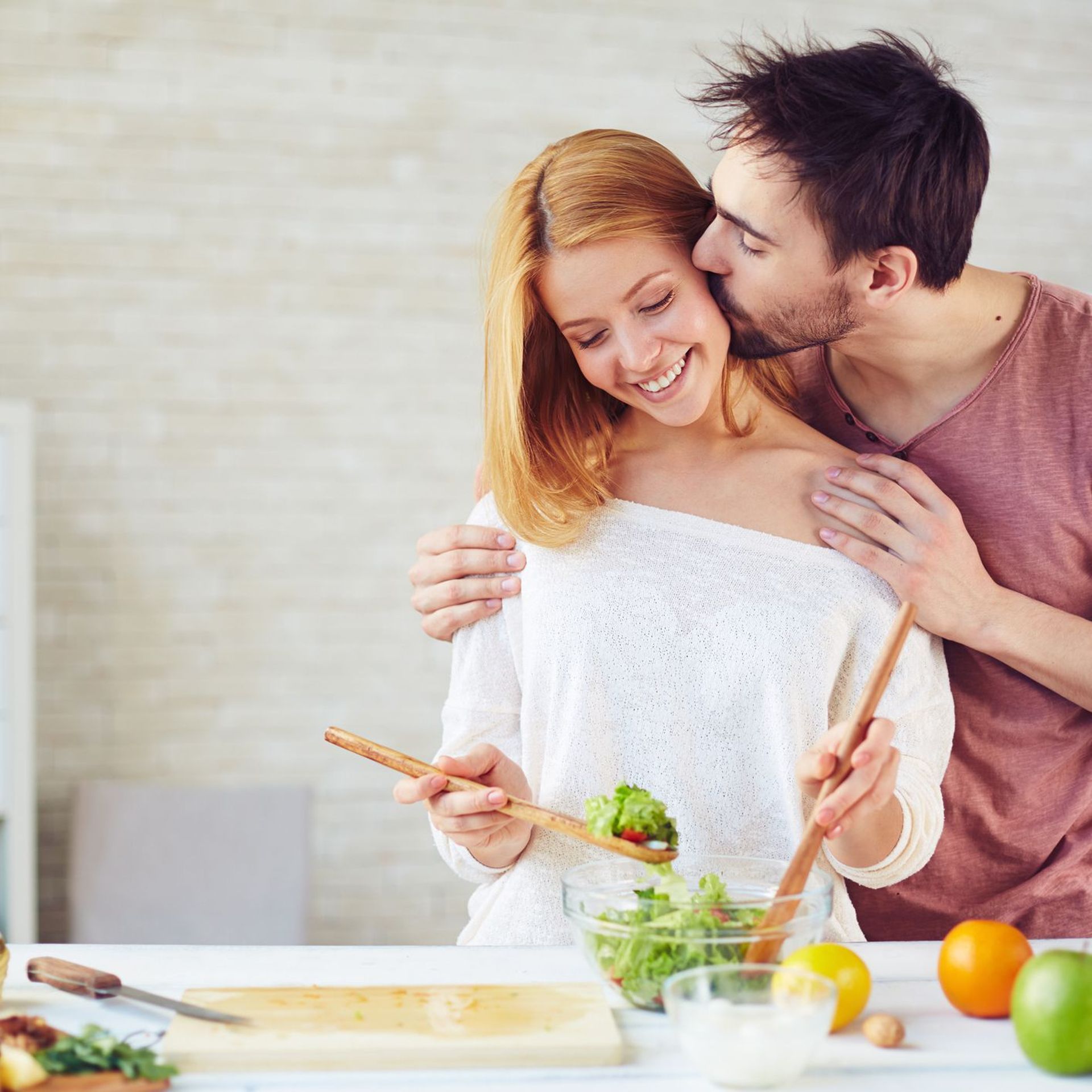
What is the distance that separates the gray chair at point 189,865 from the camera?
295cm

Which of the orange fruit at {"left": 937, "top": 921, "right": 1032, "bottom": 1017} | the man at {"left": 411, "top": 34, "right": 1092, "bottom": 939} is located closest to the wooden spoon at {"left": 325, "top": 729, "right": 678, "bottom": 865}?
the orange fruit at {"left": 937, "top": 921, "right": 1032, "bottom": 1017}

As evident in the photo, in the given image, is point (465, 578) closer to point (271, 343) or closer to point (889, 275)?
point (889, 275)

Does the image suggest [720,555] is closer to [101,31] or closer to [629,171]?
[629,171]

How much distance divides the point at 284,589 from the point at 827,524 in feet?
6.38

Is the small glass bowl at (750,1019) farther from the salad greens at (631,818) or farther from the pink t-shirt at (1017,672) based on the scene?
the pink t-shirt at (1017,672)

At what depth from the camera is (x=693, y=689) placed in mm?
1481

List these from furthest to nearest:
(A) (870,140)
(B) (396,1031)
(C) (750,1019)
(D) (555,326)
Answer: (D) (555,326), (A) (870,140), (B) (396,1031), (C) (750,1019)

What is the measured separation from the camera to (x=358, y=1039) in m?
1.00

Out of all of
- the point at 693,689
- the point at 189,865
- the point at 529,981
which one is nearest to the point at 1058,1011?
the point at 529,981

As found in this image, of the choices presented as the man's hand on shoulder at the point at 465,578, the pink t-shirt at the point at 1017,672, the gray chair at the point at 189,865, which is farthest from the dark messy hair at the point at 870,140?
the gray chair at the point at 189,865

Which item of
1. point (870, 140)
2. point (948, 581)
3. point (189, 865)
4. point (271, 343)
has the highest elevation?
point (870, 140)

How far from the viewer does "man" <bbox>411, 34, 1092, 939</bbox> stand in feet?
4.74

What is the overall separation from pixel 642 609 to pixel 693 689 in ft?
0.38

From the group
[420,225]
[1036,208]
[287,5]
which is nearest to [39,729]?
[420,225]
